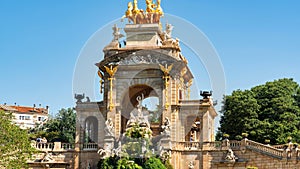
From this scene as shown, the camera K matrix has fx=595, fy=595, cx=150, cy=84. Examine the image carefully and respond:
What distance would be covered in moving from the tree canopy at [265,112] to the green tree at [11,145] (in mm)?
21360

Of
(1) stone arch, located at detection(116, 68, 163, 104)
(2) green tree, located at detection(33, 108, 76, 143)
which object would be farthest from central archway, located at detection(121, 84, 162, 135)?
(2) green tree, located at detection(33, 108, 76, 143)

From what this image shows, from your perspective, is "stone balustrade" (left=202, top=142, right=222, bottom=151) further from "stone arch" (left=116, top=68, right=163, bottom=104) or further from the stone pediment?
the stone pediment

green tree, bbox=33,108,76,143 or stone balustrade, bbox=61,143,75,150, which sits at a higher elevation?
green tree, bbox=33,108,76,143

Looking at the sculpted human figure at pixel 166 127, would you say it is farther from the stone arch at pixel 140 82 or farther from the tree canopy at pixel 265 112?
the tree canopy at pixel 265 112

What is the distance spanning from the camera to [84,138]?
4916 centimetres

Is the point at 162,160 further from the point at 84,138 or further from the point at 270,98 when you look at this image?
the point at 270,98

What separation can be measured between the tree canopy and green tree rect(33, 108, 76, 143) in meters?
18.0

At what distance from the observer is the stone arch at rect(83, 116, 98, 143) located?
163ft

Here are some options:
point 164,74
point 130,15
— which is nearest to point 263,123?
point 164,74

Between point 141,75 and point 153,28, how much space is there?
446 cm

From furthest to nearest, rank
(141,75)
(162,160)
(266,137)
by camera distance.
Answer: (266,137) < (141,75) < (162,160)

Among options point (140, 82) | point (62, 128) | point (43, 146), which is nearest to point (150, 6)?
point (140, 82)

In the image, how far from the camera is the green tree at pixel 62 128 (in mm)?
66562

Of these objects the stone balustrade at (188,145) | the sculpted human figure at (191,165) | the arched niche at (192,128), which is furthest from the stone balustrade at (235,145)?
the arched niche at (192,128)
